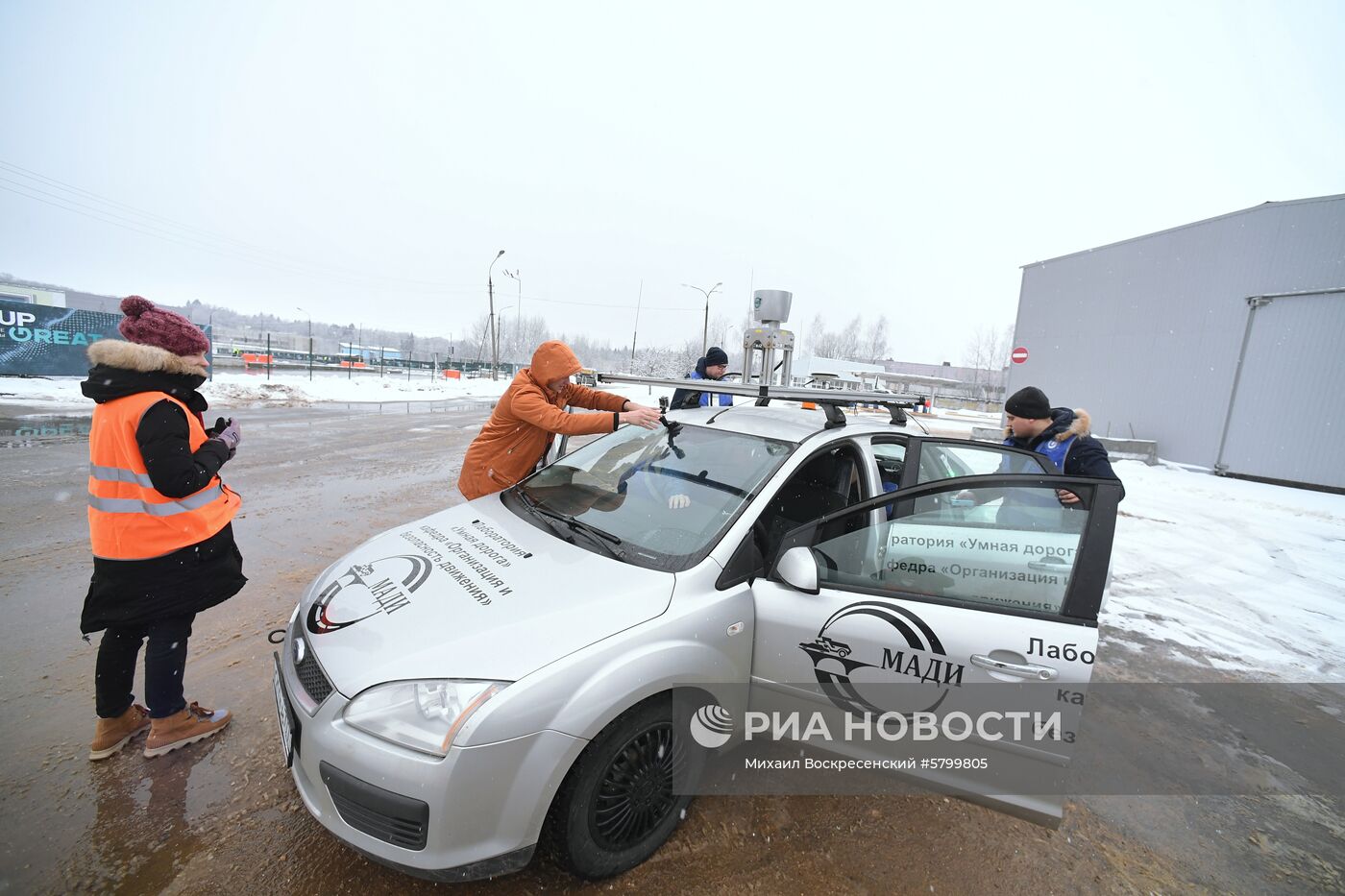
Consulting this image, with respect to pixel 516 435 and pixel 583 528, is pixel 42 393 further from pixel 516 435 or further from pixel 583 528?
pixel 583 528

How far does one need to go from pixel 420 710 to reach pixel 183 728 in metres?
1.63

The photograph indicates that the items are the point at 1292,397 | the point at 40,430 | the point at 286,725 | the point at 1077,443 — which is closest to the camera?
the point at 286,725

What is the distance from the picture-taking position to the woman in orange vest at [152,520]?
86.0 inches

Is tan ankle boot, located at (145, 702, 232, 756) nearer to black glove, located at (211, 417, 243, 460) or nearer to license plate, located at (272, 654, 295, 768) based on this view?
license plate, located at (272, 654, 295, 768)

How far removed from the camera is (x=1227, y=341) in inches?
506

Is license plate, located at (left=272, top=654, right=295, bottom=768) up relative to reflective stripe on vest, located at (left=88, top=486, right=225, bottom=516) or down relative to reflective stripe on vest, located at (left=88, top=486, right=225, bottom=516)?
down

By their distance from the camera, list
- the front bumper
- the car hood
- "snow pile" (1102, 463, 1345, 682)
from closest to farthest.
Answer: the front bumper
the car hood
"snow pile" (1102, 463, 1345, 682)

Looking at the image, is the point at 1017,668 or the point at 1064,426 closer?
the point at 1017,668

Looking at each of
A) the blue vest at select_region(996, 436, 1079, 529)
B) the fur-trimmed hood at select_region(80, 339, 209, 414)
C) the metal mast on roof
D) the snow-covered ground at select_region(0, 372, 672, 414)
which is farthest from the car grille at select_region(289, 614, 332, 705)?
the snow-covered ground at select_region(0, 372, 672, 414)

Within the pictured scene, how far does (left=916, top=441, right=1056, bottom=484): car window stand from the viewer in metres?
3.05

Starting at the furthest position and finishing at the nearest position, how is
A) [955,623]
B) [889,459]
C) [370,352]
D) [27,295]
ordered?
[370,352]
[27,295]
[889,459]
[955,623]

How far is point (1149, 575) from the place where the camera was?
5793 millimetres

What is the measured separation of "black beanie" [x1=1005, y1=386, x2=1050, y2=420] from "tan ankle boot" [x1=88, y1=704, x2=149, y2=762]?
16.4ft

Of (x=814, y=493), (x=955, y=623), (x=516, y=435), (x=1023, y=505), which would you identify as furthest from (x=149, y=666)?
(x=1023, y=505)
